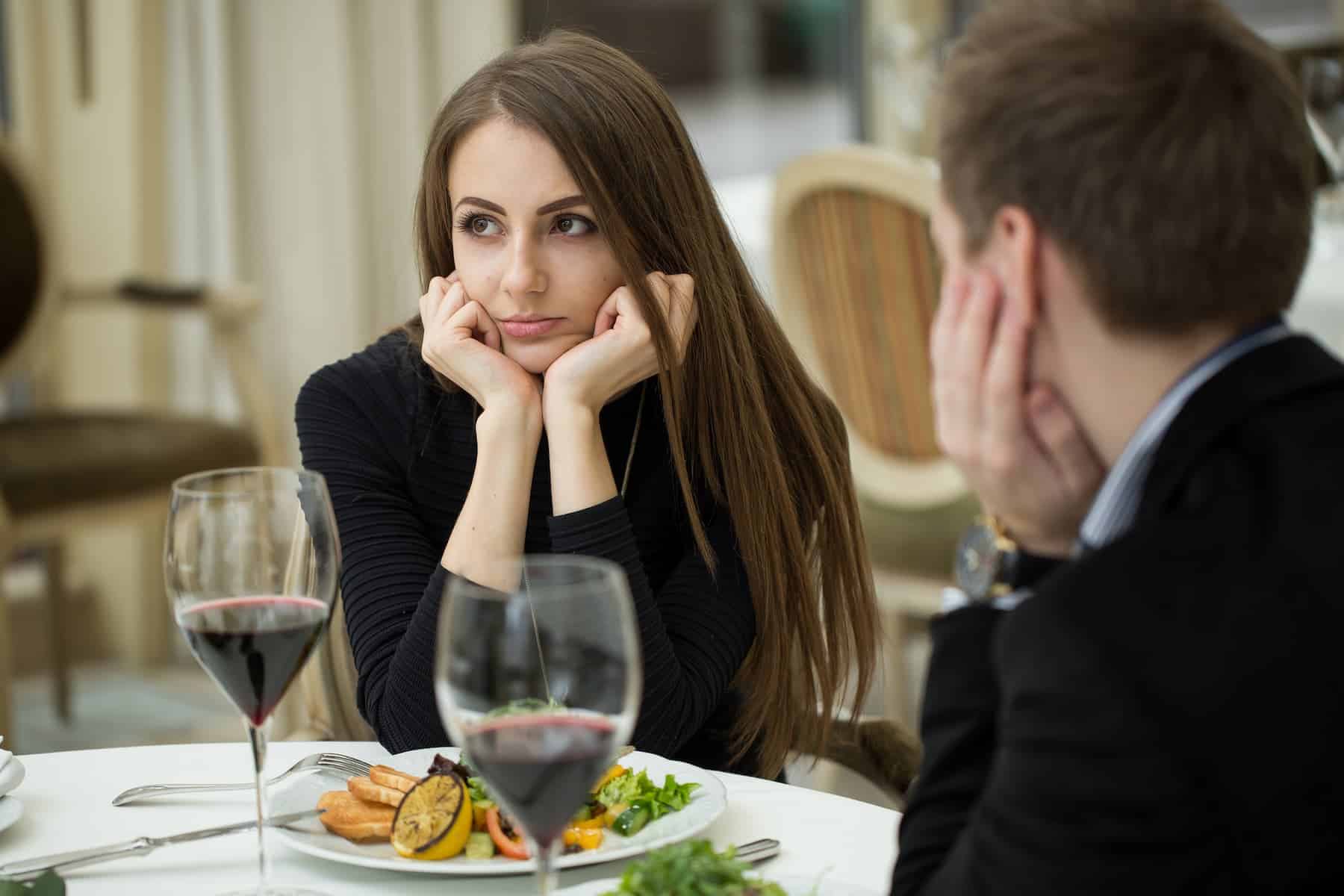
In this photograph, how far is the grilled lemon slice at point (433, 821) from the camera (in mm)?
947

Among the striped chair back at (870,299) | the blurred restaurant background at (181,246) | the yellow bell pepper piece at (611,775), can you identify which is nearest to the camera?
the yellow bell pepper piece at (611,775)

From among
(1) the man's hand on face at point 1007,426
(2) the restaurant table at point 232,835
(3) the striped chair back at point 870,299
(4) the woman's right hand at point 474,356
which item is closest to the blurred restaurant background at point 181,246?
(3) the striped chair back at point 870,299

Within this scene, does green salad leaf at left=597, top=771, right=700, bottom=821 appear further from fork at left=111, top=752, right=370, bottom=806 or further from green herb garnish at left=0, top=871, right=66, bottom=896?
green herb garnish at left=0, top=871, right=66, bottom=896

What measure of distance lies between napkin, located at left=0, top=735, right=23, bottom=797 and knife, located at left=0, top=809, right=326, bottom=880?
94 millimetres

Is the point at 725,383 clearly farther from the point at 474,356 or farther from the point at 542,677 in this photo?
the point at 542,677

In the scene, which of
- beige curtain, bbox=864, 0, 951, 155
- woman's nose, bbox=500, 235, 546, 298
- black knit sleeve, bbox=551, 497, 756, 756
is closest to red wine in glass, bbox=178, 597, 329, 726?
black knit sleeve, bbox=551, 497, 756, 756

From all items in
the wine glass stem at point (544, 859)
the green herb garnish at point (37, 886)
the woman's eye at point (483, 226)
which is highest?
the woman's eye at point (483, 226)

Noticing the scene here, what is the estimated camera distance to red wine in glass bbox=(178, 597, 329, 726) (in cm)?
90

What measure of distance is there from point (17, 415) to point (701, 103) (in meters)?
9.73

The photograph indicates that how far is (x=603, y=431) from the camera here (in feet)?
Answer: 5.42

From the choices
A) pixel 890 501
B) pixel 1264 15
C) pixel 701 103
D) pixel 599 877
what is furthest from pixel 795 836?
pixel 701 103

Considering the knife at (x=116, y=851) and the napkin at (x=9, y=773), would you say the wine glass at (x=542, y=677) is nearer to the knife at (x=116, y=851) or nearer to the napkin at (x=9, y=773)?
the knife at (x=116, y=851)

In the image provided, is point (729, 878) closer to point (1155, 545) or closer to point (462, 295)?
point (1155, 545)

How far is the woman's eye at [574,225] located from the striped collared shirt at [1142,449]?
72 centimetres
